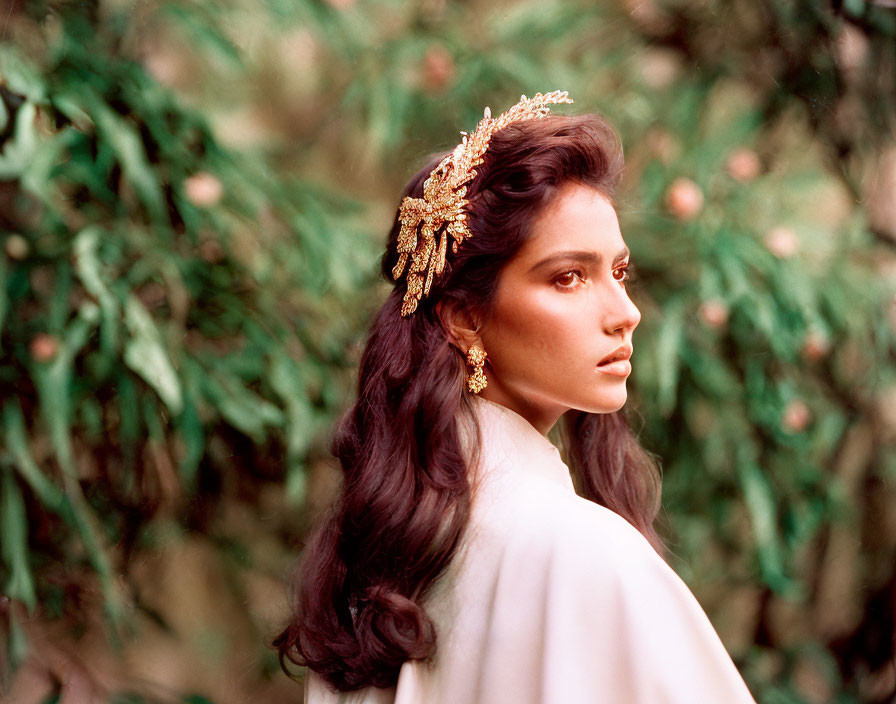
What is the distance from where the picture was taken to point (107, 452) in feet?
7.09

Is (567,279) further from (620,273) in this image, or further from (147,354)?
(147,354)

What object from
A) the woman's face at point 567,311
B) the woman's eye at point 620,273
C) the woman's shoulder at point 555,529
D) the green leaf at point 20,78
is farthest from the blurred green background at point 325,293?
the woman's shoulder at point 555,529

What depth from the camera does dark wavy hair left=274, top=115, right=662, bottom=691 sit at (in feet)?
3.98

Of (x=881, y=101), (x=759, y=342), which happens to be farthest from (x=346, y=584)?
(x=881, y=101)

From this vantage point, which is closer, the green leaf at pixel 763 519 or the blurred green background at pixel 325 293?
the blurred green background at pixel 325 293

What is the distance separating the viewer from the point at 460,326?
51.5 inches

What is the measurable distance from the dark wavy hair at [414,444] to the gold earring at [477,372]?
0.01 m

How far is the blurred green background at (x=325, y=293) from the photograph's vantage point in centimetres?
201

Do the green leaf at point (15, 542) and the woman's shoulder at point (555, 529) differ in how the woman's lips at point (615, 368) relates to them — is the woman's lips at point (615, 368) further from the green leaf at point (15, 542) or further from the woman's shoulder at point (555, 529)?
the green leaf at point (15, 542)

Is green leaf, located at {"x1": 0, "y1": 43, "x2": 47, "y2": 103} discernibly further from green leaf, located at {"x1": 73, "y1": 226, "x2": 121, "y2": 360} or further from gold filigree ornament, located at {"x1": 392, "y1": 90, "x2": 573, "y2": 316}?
gold filigree ornament, located at {"x1": 392, "y1": 90, "x2": 573, "y2": 316}

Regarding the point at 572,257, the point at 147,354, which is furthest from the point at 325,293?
the point at 572,257

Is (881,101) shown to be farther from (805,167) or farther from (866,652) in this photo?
(866,652)

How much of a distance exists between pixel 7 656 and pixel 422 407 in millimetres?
1286

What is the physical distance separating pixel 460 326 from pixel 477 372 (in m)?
0.06
